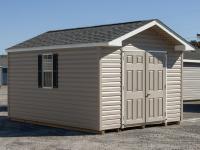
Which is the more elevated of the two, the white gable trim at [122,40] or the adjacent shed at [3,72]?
the white gable trim at [122,40]

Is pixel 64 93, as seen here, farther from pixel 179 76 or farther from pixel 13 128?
pixel 179 76

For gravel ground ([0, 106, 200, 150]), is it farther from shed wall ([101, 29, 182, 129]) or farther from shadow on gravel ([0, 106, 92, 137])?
shed wall ([101, 29, 182, 129])

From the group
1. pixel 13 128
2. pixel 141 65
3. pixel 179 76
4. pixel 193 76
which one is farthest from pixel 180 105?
pixel 193 76

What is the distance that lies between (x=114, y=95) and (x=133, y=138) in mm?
1583

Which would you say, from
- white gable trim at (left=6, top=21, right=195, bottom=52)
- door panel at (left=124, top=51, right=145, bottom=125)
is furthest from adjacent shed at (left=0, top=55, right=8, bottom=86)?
door panel at (left=124, top=51, right=145, bottom=125)

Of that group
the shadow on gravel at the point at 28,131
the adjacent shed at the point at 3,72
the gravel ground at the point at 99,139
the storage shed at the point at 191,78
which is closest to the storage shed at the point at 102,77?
the shadow on gravel at the point at 28,131

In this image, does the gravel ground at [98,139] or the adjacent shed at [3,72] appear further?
the adjacent shed at [3,72]

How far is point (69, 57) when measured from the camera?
45.3 feet

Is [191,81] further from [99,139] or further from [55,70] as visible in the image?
[99,139]

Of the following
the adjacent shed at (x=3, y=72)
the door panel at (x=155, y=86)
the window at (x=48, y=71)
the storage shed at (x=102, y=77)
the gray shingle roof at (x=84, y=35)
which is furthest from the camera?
the adjacent shed at (x=3, y=72)

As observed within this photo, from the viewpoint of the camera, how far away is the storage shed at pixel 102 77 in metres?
13.1

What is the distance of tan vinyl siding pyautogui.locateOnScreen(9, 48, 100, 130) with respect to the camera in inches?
516

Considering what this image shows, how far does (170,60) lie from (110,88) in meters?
2.90

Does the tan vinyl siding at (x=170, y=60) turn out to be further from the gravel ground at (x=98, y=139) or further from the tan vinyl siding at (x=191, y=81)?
the tan vinyl siding at (x=191, y=81)
